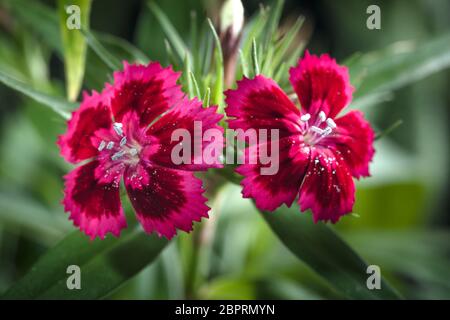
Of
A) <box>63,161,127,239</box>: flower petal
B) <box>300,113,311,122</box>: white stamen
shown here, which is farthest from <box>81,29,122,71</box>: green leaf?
<box>300,113,311,122</box>: white stamen

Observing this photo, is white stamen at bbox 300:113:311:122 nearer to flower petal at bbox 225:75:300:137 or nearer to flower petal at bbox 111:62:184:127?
flower petal at bbox 225:75:300:137

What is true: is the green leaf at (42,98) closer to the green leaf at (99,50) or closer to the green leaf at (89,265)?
the green leaf at (99,50)

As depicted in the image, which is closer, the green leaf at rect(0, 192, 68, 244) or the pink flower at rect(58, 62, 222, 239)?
the pink flower at rect(58, 62, 222, 239)

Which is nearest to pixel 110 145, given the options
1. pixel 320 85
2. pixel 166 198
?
pixel 166 198

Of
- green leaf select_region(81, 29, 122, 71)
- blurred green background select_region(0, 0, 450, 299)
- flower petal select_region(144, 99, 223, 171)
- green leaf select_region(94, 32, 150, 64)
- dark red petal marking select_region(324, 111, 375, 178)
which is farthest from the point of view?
blurred green background select_region(0, 0, 450, 299)

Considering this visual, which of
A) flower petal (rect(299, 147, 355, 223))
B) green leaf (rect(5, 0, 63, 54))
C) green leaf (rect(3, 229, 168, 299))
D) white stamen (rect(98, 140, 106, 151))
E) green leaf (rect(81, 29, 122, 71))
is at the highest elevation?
green leaf (rect(5, 0, 63, 54))

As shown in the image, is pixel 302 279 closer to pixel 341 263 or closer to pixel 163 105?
pixel 341 263
